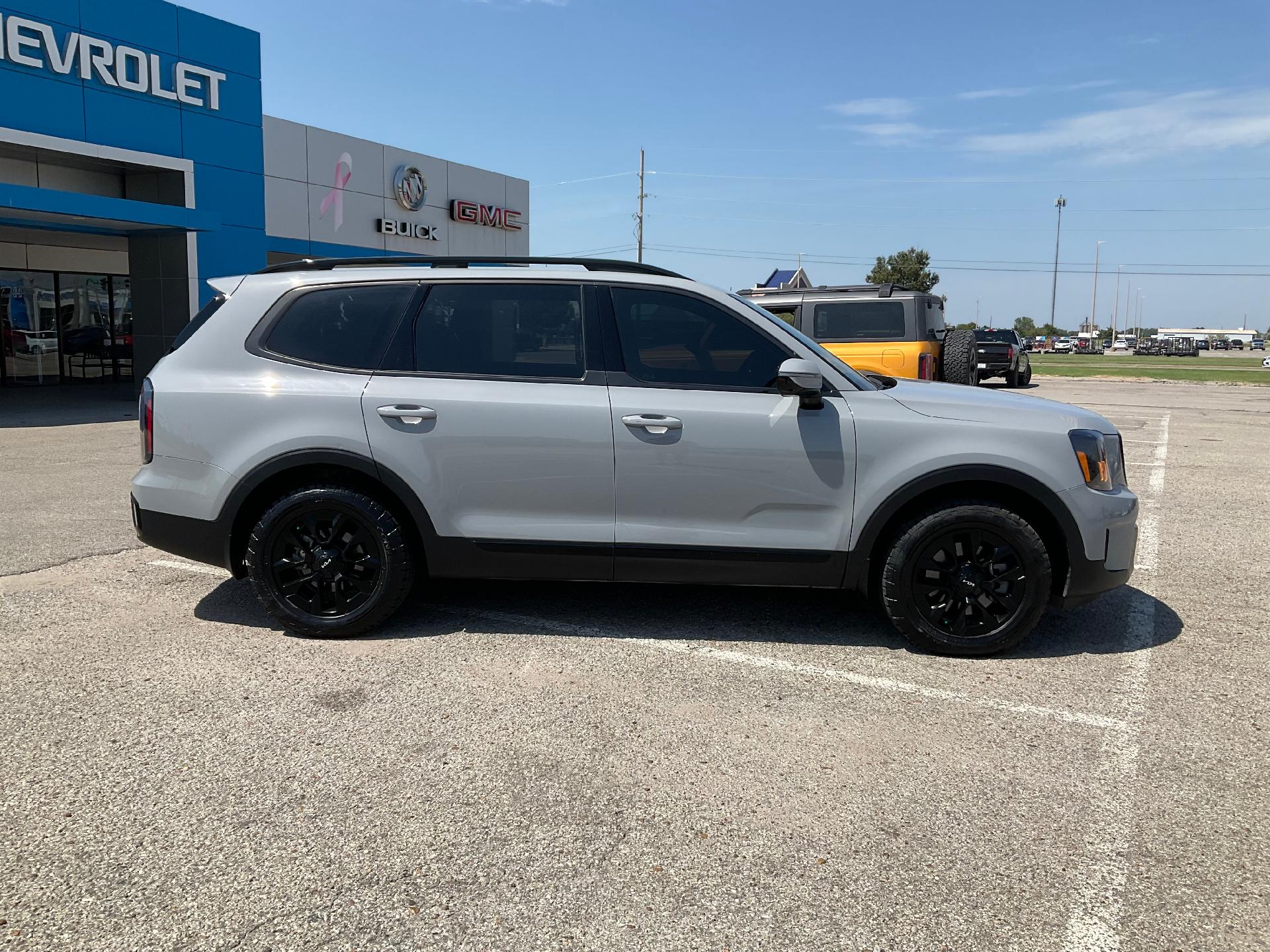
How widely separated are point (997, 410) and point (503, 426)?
2.34 metres

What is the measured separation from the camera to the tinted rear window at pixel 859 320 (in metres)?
13.1

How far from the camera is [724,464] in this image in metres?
4.46

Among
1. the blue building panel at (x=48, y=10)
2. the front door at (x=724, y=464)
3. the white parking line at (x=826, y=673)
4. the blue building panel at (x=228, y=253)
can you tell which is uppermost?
the blue building panel at (x=48, y=10)

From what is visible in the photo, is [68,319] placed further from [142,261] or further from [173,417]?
[173,417]

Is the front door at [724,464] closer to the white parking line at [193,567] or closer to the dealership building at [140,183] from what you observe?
the white parking line at [193,567]

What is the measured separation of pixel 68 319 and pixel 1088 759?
2378 cm

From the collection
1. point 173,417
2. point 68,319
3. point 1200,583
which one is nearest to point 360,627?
point 173,417

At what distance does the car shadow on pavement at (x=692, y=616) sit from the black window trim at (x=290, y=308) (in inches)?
52.5

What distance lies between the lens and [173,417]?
470 cm

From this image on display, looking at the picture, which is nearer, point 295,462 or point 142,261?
point 295,462

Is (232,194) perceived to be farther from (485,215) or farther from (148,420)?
(148,420)

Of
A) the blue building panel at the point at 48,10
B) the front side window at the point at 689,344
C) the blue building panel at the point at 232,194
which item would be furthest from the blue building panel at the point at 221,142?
the front side window at the point at 689,344

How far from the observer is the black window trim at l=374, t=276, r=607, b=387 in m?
4.61

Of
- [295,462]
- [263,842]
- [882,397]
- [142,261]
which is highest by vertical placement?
[142,261]
